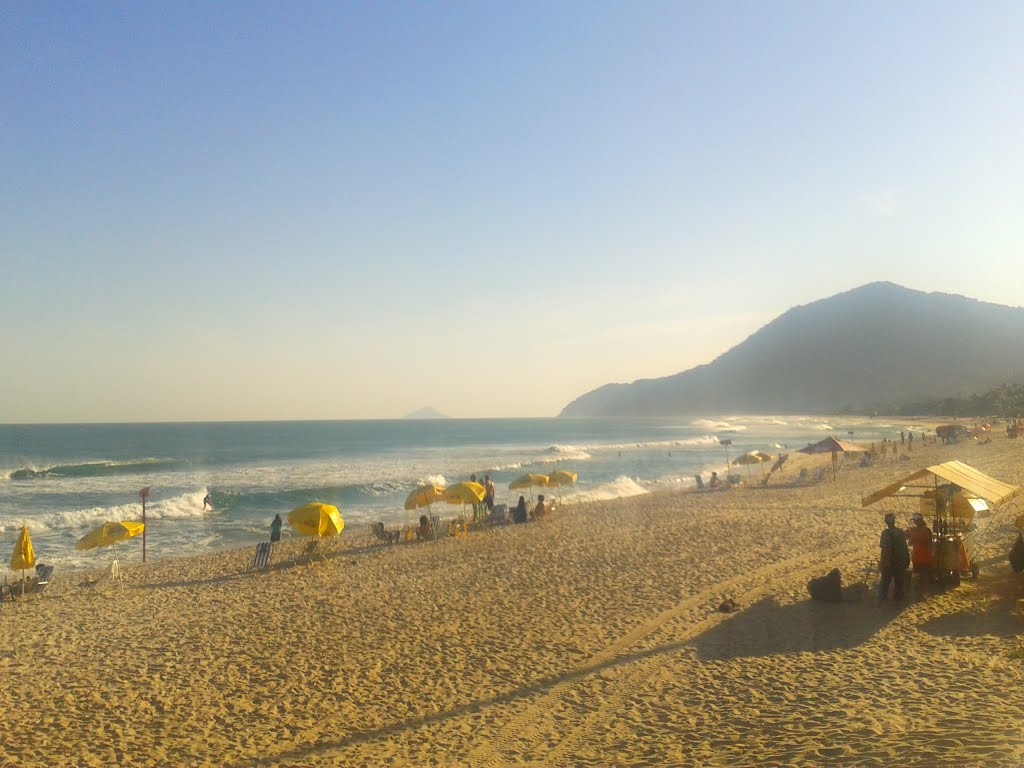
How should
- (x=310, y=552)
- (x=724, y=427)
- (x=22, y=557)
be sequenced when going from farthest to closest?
(x=724, y=427)
(x=310, y=552)
(x=22, y=557)

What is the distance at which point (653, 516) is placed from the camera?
19.7m

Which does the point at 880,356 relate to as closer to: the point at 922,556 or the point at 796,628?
the point at 922,556

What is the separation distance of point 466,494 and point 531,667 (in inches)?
372

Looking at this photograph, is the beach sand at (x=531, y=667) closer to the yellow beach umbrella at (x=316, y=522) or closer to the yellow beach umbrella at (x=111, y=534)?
the yellow beach umbrella at (x=111, y=534)

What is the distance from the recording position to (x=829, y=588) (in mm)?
9203

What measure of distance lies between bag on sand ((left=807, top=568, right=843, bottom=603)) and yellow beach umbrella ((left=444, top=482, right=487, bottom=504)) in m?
9.24

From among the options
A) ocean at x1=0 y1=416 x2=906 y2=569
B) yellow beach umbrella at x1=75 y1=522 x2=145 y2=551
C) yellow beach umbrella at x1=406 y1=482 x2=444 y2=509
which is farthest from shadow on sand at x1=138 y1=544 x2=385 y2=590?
ocean at x1=0 y1=416 x2=906 y2=569

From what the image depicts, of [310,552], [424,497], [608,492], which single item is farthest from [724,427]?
[310,552]

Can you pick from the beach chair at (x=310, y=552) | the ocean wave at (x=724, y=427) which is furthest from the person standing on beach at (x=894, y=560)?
the ocean wave at (x=724, y=427)

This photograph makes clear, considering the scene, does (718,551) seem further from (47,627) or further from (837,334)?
(837,334)

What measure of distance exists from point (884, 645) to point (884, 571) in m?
1.64

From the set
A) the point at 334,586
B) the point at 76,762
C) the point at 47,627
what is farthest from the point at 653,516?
the point at 76,762

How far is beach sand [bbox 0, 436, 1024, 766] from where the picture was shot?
582cm

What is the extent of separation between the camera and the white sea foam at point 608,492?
26562 millimetres
